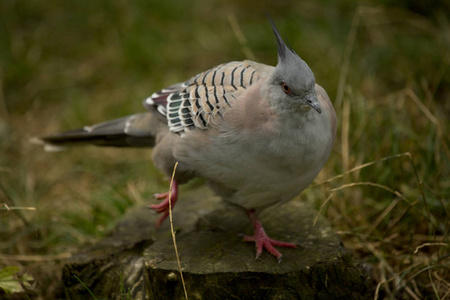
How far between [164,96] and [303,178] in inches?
47.3

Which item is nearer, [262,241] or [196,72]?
[262,241]

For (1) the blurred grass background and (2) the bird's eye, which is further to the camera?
(1) the blurred grass background

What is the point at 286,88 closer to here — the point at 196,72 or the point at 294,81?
the point at 294,81

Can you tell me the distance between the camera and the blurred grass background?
12.9 ft

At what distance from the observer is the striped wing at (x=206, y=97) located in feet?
10.4

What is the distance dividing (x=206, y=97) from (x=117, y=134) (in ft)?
3.49

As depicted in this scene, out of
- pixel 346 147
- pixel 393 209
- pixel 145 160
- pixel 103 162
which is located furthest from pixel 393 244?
pixel 103 162

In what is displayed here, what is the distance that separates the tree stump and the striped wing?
791mm

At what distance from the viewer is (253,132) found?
2934 mm

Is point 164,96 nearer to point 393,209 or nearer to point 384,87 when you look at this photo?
point 393,209

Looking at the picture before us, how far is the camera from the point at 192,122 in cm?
329

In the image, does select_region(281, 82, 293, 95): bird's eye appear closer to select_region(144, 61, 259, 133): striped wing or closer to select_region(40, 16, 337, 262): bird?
select_region(40, 16, 337, 262): bird

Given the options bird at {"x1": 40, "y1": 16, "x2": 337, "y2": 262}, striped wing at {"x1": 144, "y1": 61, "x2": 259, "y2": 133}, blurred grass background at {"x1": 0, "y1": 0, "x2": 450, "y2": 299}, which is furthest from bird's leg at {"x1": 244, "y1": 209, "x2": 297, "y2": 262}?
striped wing at {"x1": 144, "y1": 61, "x2": 259, "y2": 133}

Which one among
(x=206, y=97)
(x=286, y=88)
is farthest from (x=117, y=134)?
(x=286, y=88)
